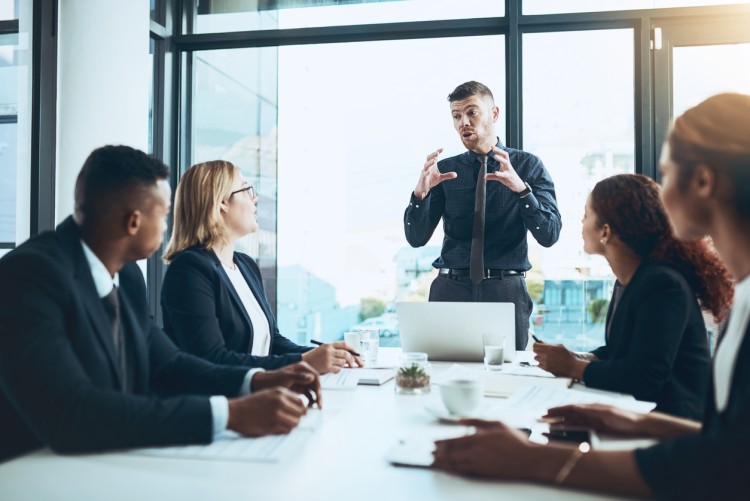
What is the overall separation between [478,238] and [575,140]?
1152 millimetres

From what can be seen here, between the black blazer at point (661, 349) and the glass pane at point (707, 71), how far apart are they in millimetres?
2327

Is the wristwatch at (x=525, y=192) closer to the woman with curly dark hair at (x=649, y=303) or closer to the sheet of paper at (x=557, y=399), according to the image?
the woman with curly dark hair at (x=649, y=303)

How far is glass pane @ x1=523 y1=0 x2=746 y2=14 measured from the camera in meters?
3.82

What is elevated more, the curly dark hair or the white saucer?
the curly dark hair

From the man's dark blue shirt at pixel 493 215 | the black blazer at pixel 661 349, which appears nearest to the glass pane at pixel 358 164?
the man's dark blue shirt at pixel 493 215

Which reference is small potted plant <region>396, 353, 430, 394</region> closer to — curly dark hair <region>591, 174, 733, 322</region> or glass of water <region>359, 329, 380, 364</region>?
glass of water <region>359, 329, 380, 364</region>

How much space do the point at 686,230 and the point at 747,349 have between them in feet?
0.95

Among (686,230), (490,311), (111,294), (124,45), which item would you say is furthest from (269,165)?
(686,230)

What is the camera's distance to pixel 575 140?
156 inches

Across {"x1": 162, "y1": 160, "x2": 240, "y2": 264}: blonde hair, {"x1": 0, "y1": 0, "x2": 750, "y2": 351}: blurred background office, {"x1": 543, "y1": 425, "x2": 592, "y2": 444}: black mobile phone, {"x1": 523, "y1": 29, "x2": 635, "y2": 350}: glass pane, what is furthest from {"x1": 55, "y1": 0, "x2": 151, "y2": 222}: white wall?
{"x1": 543, "y1": 425, "x2": 592, "y2": 444}: black mobile phone

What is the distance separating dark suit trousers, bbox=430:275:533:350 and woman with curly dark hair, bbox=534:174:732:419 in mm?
1091

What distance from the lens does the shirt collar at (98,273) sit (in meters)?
1.44

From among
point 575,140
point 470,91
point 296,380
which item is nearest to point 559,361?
point 296,380

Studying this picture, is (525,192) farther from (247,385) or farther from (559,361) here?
(247,385)
